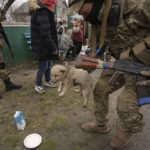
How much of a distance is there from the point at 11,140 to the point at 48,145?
0.60m

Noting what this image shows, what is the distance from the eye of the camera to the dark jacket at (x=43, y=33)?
307 centimetres

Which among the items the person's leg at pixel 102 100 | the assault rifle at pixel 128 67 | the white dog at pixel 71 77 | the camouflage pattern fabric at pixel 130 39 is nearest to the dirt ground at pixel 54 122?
the person's leg at pixel 102 100

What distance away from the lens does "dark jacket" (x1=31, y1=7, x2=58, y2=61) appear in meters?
3.07

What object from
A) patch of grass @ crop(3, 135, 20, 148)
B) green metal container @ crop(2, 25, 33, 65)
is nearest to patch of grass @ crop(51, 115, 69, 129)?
patch of grass @ crop(3, 135, 20, 148)

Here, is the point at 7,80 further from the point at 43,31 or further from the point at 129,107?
the point at 129,107

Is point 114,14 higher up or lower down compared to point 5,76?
higher up

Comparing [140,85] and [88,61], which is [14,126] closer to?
[88,61]

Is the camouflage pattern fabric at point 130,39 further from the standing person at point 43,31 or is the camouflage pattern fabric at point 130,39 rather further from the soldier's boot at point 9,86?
the soldier's boot at point 9,86

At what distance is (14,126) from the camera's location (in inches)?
104

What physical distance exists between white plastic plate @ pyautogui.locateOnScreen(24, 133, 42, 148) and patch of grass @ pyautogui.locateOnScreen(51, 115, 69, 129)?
12.8 inches

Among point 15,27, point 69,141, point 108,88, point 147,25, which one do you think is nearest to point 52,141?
point 69,141

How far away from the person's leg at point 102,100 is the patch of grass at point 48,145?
1.87 ft

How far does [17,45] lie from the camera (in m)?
5.66

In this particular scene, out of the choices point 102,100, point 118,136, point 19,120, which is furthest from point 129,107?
point 19,120
